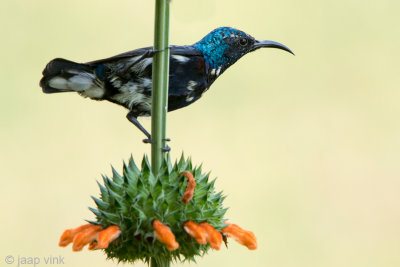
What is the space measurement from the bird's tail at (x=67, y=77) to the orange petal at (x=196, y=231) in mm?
1746

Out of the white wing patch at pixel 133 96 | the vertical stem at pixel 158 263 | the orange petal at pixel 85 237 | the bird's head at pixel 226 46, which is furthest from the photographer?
the bird's head at pixel 226 46

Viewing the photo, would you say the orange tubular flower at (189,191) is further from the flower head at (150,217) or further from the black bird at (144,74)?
the black bird at (144,74)

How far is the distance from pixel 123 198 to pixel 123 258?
0.23 metres

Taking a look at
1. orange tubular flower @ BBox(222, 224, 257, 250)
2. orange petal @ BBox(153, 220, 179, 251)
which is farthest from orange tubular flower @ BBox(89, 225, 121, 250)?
orange tubular flower @ BBox(222, 224, 257, 250)

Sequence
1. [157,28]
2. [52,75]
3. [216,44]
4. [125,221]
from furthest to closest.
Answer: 1. [216,44]
2. [52,75]
3. [125,221]
4. [157,28]

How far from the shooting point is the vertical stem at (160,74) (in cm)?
176

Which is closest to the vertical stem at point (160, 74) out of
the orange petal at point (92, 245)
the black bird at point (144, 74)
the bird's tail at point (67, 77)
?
the orange petal at point (92, 245)

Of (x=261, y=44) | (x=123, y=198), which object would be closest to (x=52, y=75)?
(x=261, y=44)

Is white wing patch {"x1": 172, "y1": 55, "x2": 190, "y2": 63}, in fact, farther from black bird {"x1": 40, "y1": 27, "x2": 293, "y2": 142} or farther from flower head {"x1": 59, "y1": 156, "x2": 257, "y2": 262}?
flower head {"x1": 59, "y1": 156, "x2": 257, "y2": 262}

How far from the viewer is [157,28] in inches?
69.8

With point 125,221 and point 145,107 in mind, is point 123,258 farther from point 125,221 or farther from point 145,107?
point 145,107

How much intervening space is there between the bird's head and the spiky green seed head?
65.5 inches

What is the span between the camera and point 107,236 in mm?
1827

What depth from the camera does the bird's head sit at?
353 centimetres
